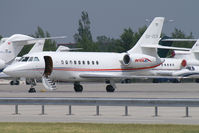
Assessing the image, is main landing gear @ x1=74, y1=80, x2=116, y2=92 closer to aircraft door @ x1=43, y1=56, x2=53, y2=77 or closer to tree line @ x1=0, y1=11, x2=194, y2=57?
aircraft door @ x1=43, y1=56, x2=53, y2=77

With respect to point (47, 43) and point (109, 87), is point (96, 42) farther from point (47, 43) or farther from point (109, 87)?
point (109, 87)

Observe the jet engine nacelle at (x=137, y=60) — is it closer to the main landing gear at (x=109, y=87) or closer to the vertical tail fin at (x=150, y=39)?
the vertical tail fin at (x=150, y=39)

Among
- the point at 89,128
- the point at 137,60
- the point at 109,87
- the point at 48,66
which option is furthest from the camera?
the point at 137,60

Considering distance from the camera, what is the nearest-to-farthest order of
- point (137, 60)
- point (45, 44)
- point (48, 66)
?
point (48, 66) → point (137, 60) → point (45, 44)

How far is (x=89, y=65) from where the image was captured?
4419 cm

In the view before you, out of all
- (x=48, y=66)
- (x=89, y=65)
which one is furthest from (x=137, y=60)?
(x=48, y=66)

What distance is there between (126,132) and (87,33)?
137451 millimetres

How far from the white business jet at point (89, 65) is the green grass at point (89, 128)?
21.4 meters

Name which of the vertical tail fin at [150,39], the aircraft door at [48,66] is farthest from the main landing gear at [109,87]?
the vertical tail fin at [150,39]

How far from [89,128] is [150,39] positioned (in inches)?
1185

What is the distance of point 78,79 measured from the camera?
4316cm

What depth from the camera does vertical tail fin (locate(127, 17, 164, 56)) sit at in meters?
46.9

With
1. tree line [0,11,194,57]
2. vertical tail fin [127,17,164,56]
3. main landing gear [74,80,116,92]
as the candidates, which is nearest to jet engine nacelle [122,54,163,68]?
vertical tail fin [127,17,164,56]

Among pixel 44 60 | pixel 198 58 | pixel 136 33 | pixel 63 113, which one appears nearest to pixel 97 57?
pixel 44 60
